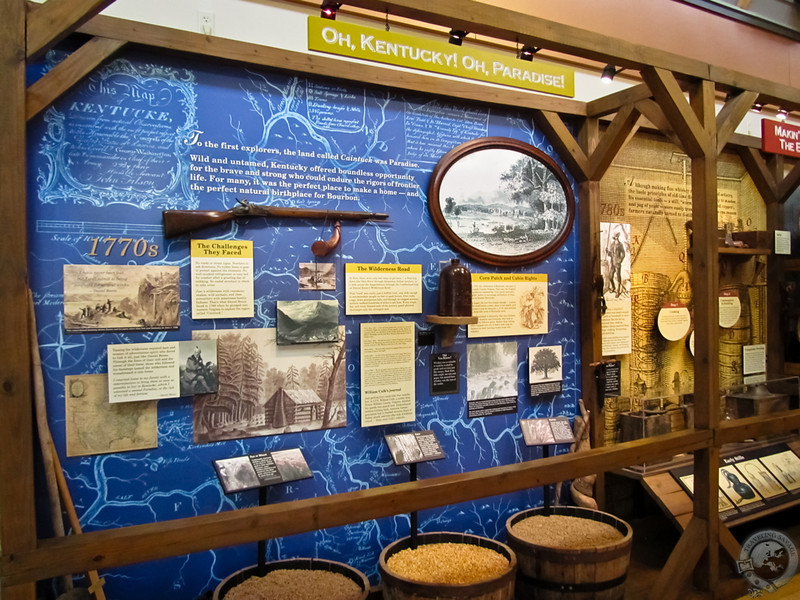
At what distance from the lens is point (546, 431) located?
318cm

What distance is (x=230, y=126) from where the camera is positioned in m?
2.80

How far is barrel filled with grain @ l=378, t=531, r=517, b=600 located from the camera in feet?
7.89

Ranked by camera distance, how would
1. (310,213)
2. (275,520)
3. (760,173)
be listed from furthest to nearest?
(760,173), (310,213), (275,520)

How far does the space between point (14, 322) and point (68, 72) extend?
3.92 feet

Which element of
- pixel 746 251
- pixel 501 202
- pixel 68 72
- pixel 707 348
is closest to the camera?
pixel 68 72

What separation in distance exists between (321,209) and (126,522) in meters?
1.65

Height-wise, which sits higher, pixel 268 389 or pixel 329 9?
pixel 329 9

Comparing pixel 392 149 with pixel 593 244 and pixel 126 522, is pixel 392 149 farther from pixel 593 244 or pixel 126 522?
pixel 126 522

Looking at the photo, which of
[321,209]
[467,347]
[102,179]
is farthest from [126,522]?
[467,347]

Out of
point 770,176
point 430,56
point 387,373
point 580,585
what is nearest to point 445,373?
point 387,373

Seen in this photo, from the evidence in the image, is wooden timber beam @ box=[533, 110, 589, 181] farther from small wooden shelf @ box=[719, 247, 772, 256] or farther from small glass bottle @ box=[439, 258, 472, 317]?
small wooden shelf @ box=[719, 247, 772, 256]

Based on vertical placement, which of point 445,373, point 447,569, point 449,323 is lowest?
point 447,569

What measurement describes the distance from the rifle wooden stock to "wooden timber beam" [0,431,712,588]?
4.15 feet

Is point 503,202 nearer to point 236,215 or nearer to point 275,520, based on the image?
point 236,215
